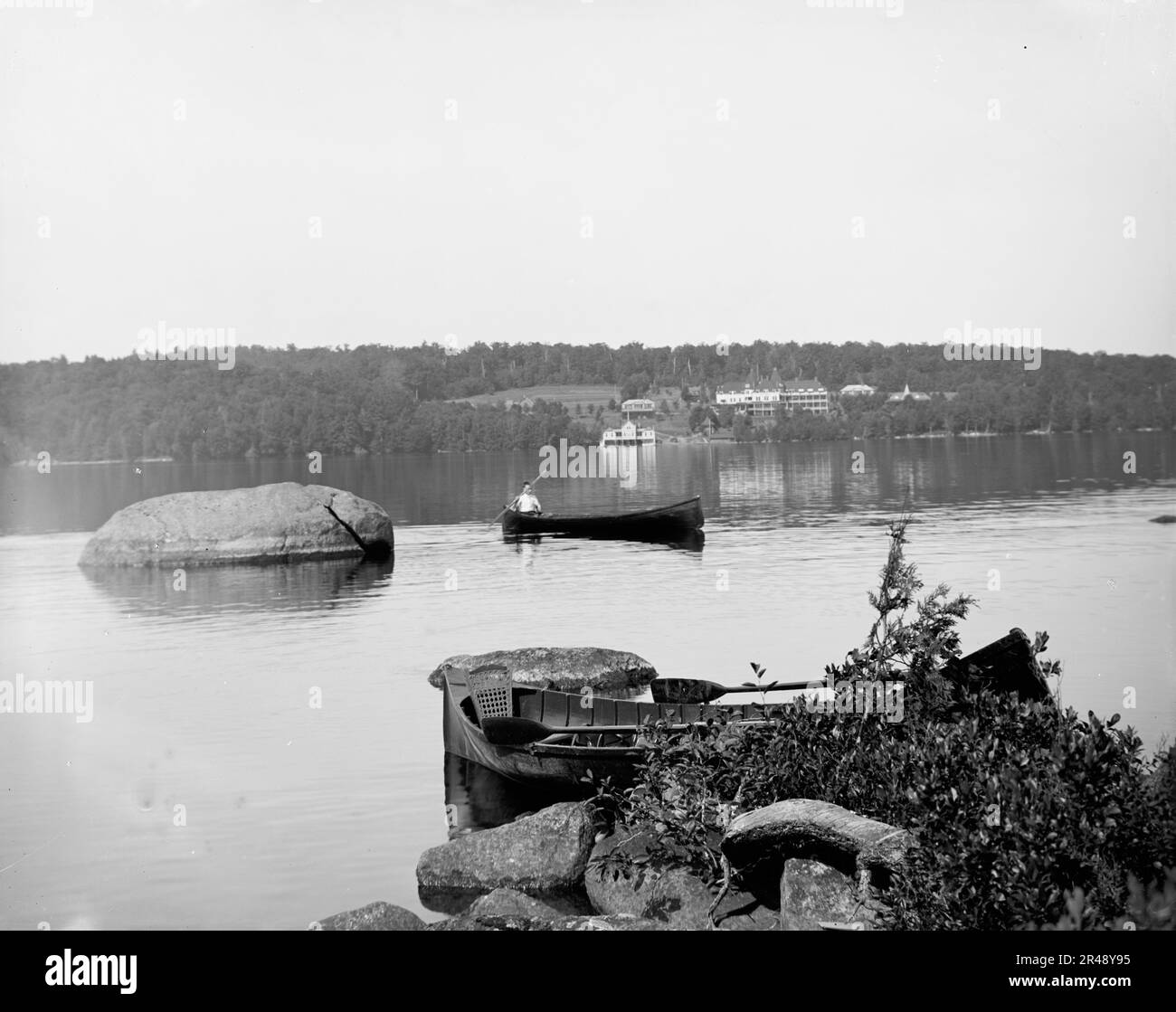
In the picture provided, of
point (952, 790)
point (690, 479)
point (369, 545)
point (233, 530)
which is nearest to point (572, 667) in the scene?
point (952, 790)

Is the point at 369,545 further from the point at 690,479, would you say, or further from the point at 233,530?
the point at 690,479

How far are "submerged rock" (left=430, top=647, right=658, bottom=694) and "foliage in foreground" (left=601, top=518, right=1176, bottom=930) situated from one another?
731 centimetres

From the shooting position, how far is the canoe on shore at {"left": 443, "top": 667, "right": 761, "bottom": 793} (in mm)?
15133

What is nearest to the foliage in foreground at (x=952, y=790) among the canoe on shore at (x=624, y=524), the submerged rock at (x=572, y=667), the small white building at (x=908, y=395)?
the submerged rock at (x=572, y=667)

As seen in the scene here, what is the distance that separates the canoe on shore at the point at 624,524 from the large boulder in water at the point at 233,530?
10.0 m

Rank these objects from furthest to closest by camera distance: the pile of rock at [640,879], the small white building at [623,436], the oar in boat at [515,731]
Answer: the small white building at [623,436]
the oar in boat at [515,731]
the pile of rock at [640,879]

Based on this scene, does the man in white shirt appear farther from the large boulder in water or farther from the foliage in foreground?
the foliage in foreground

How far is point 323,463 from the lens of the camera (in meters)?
132

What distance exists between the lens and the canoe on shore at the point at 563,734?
596 inches

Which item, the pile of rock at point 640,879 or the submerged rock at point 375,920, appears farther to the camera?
the submerged rock at point 375,920

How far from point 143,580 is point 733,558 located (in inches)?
686

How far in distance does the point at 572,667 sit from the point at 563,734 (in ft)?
19.2

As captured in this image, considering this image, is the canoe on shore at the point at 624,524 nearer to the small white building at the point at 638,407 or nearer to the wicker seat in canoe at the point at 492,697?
the wicker seat in canoe at the point at 492,697

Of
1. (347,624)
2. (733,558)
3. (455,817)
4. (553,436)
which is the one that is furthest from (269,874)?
(553,436)
